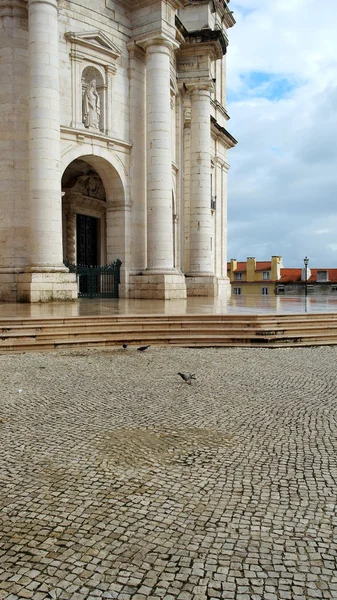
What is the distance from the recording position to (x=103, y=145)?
1997cm

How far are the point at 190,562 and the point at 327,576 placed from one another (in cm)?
67

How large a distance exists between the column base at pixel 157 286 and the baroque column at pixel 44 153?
14.1 ft

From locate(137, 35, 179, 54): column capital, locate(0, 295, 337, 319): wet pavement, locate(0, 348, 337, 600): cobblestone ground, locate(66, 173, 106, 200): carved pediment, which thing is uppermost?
locate(137, 35, 179, 54): column capital

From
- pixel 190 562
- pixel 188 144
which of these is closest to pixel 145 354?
pixel 190 562

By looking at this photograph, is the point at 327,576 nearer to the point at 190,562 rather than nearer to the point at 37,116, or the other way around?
the point at 190,562

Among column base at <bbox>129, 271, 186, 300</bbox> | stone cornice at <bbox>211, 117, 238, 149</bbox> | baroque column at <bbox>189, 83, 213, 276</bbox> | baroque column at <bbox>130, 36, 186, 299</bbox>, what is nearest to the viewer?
column base at <bbox>129, 271, 186, 300</bbox>

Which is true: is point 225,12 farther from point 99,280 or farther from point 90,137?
point 99,280

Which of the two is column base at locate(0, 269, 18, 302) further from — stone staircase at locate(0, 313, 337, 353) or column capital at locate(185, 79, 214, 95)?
column capital at locate(185, 79, 214, 95)

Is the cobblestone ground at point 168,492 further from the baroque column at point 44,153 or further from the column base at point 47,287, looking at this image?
the baroque column at point 44,153

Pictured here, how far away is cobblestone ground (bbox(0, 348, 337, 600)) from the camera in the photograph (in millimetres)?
2408

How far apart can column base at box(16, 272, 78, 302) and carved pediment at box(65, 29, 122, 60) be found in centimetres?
911

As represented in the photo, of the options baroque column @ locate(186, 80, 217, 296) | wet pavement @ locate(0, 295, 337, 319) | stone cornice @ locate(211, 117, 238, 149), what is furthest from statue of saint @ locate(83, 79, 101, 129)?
stone cornice @ locate(211, 117, 238, 149)

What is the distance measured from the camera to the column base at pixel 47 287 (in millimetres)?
16156

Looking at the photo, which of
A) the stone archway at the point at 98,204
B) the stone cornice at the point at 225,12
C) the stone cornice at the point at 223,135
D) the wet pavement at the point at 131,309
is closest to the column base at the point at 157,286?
the stone archway at the point at 98,204
